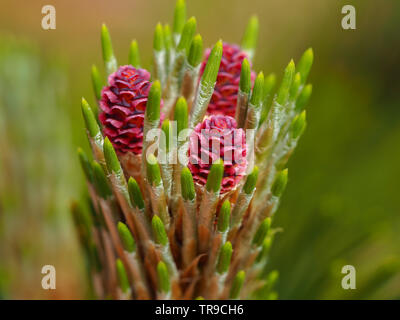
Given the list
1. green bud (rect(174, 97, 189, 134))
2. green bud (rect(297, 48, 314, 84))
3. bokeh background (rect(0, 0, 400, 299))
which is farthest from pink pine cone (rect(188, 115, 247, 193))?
bokeh background (rect(0, 0, 400, 299))

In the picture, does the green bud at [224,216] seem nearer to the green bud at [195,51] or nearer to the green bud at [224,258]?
the green bud at [224,258]

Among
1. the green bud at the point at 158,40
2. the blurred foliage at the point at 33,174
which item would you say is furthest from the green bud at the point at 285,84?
the blurred foliage at the point at 33,174

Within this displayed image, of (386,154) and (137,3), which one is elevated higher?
(137,3)

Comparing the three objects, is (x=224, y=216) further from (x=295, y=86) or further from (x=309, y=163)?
(x=309, y=163)

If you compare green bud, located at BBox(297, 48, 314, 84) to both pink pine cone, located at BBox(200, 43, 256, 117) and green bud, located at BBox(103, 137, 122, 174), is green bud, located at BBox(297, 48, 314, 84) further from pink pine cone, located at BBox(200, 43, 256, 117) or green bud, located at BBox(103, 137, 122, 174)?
green bud, located at BBox(103, 137, 122, 174)

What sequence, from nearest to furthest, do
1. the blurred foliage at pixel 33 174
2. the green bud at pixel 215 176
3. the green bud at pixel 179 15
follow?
the green bud at pixel 215 176 < the green bud at pixel 179 15 < the blurred foliage at pixel 33 174

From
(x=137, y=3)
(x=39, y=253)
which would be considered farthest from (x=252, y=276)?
(x=137, y=3)
